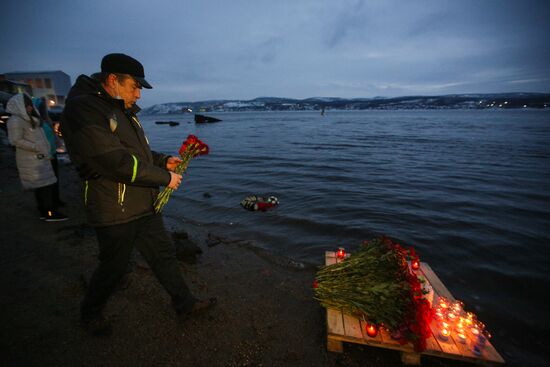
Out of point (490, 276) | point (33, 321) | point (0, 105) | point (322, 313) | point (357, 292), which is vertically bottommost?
point (490, 276)

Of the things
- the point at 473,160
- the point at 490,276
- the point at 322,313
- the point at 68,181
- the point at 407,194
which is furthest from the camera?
the point at 473,160

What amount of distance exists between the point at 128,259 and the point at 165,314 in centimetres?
151

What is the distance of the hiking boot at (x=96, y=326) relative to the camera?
3682mm

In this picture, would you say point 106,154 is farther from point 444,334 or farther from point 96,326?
point 444,334

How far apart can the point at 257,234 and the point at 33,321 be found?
509cm

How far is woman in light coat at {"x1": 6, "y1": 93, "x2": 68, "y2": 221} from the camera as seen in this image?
19.7 feet

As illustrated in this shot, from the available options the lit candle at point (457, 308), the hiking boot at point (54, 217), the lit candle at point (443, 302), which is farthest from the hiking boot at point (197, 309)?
the hiking boot at point (54, 217)

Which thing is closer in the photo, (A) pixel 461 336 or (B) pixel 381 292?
(A) pixel 461 336

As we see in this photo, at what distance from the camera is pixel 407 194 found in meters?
11.5

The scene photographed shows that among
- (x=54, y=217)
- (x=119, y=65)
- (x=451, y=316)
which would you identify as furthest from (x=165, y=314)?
(x=54, y=217)

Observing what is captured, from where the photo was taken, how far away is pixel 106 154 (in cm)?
267

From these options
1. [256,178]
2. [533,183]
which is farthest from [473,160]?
[256,178]

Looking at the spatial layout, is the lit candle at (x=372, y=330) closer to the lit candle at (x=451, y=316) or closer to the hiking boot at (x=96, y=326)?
the lit candle at (x=451, y=316)

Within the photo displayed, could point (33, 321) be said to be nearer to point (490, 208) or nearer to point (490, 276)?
point (490, 276)
